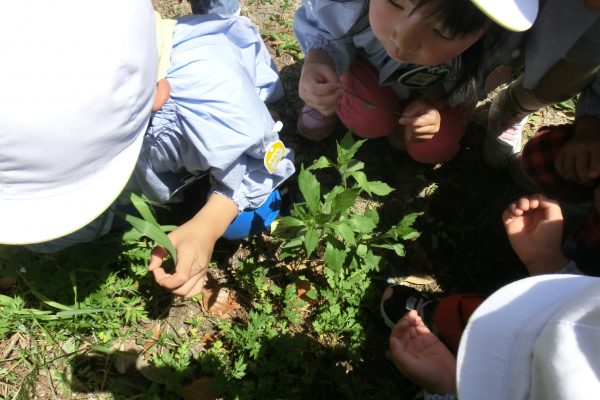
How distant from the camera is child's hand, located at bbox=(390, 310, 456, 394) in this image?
1556mm

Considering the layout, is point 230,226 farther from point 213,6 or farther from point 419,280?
point 213,6

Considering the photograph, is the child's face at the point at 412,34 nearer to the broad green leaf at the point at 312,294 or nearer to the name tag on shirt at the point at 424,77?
the name tag on shirt at the point at 424,77

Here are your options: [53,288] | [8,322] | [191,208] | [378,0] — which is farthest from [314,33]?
[8,322]

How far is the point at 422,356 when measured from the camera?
5.28 feet

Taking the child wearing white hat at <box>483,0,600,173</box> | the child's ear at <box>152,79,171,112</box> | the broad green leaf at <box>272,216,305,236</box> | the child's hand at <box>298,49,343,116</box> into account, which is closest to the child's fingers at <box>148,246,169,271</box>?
the broad green leaf at <box>272,216,305,236</box>

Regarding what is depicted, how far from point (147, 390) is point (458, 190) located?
5.12ft

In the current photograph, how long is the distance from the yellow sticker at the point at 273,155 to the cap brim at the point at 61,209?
60 cm

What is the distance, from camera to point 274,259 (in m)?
2.07

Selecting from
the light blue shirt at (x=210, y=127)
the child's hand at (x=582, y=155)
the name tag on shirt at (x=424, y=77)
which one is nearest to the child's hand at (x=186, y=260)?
the light blue shirt at (x=210, y=127)

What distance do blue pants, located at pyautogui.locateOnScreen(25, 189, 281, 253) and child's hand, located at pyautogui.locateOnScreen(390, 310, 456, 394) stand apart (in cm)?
67

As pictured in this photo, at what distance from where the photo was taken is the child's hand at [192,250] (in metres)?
1.59

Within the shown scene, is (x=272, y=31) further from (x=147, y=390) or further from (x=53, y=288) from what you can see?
(x=147, y=390)

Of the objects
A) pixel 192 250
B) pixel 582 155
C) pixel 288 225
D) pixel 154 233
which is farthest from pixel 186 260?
pixel 582 155

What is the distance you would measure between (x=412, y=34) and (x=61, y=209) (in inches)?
39.7
